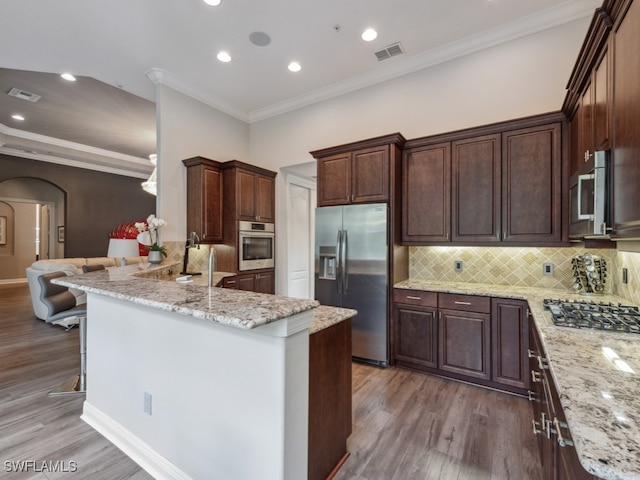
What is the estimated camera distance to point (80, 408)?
2.50 meters

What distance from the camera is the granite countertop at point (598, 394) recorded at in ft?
2.13

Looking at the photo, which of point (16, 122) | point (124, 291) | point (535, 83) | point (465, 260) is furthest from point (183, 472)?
point (16, 122)

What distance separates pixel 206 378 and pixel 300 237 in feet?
13.0

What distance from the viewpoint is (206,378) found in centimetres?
154

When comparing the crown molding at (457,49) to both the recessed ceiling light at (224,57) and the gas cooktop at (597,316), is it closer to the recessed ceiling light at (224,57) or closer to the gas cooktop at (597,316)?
the recessed ceiling light at (224,57)

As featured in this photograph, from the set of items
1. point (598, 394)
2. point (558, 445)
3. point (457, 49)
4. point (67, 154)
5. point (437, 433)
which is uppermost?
point (457, 49)

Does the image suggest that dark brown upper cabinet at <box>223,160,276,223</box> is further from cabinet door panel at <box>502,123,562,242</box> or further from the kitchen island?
cabinet door panel at <box>502,123,562,242</box>

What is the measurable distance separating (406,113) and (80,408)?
4.58 metres

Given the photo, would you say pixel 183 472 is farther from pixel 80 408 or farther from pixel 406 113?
pixel 406 113

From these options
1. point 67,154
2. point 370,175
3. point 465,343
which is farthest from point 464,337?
point 67,154

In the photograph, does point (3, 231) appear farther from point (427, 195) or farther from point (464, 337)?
point (464, 337)

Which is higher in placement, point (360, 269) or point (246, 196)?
point (246, 196)

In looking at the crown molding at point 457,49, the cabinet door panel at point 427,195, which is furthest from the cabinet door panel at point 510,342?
the crown molding at point 457,49

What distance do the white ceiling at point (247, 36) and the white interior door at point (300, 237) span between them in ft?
5.66
